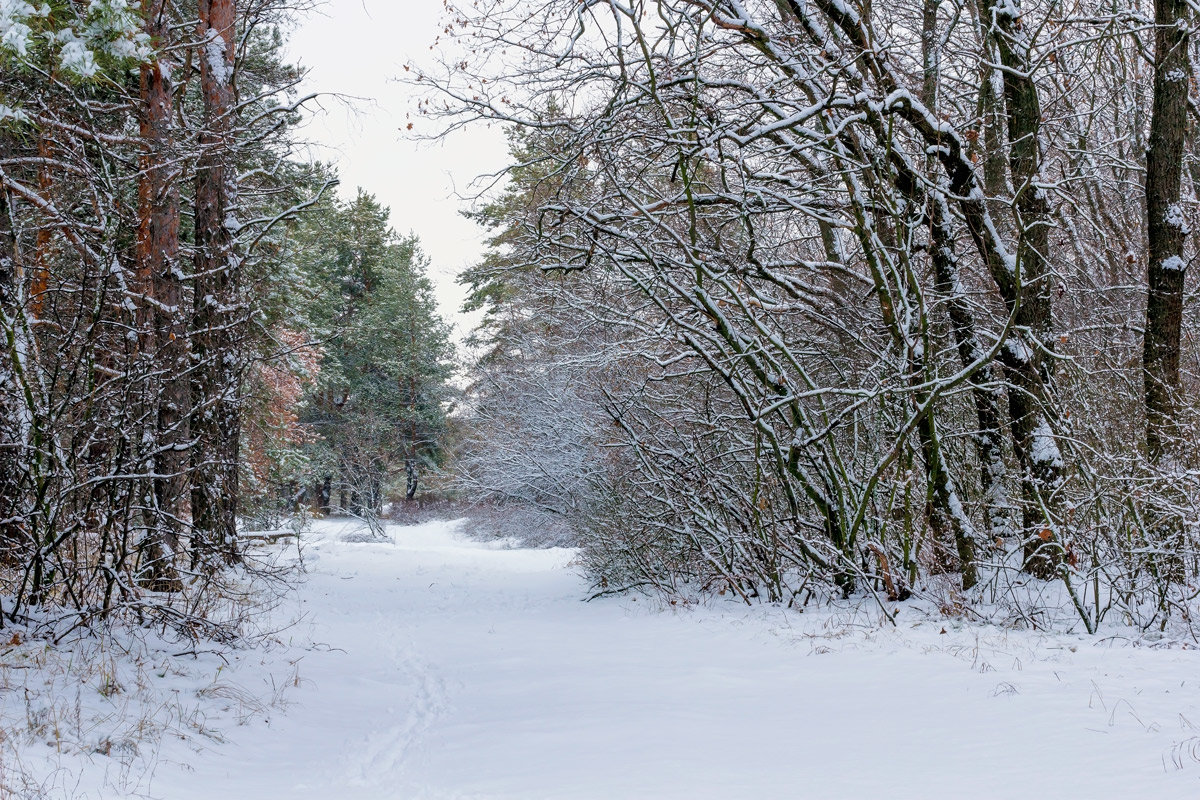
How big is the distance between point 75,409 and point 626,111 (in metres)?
5.54

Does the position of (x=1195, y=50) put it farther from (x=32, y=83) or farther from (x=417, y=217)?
(x=417, y=217)

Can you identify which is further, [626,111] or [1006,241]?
[1006,241]

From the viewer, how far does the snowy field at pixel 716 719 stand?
3422mm

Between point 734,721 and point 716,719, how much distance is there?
119 millimetres

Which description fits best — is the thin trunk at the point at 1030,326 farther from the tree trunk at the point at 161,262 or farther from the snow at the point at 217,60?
the snow at the point at 217,60

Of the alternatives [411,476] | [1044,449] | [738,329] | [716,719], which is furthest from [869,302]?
[411,476]

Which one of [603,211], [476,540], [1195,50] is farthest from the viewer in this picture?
[476,540]

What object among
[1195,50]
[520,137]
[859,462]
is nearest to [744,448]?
[859,462]

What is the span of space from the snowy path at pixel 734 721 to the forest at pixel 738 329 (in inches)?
10.9

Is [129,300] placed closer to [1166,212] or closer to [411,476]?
[1166,212]

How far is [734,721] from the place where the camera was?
14.8 feet

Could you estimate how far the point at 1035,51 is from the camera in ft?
28.8

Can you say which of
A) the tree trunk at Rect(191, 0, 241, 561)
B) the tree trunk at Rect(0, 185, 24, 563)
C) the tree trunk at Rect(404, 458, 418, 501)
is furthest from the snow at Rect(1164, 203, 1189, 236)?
the tree trunk at Rect(404, 458, 418, 501)

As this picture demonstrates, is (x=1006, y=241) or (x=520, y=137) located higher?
(x=520, y=137)
